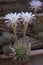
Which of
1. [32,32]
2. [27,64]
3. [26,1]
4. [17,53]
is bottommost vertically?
[27,64]

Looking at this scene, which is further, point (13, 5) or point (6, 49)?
point (13, 5)

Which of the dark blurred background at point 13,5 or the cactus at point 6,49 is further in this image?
the dark blurred background at point 13,5

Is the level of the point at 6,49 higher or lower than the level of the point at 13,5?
lower

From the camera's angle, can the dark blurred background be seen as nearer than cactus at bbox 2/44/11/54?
No

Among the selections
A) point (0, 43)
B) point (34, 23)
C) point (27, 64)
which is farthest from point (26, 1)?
point (27, 64)

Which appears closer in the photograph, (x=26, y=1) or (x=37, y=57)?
(x=37, y=57)

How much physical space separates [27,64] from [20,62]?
19 centimetres

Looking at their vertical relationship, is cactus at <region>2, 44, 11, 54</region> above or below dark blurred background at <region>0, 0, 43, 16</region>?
below

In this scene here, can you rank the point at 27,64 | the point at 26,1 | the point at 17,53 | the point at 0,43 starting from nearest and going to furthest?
the point at 17,53
the point at 27,64
the point at 0,43
the point at 26,1

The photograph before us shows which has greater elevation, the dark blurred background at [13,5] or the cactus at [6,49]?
the dark blurred background at [13,5]

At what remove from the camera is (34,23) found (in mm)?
2646

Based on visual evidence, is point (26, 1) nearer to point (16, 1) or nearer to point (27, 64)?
point (16, 1)

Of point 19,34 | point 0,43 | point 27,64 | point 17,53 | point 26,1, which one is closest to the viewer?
point 17,53

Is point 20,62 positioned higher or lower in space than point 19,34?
lower
